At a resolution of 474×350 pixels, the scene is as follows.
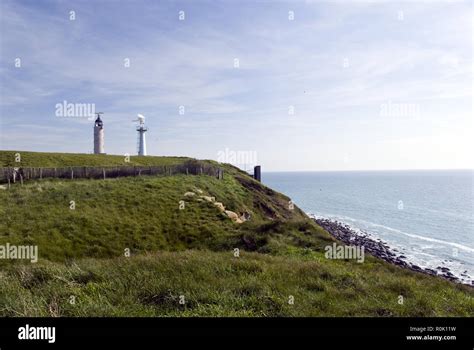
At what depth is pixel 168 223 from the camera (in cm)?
2097

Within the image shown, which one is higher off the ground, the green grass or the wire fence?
the wire fence

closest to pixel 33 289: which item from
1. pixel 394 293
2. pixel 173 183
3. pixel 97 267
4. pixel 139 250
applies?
pixel 97 267

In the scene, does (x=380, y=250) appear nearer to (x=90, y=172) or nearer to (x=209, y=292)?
(x=90, y=172)

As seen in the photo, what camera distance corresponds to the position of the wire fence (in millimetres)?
26875

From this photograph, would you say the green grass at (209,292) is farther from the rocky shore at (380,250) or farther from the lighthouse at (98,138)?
the lighthouse at (98,138)

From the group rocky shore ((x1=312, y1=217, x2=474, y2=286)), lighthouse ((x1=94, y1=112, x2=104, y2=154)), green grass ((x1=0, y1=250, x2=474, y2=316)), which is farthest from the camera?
lighthouse ((x1=94, y1=112, x2=104, y2=154))


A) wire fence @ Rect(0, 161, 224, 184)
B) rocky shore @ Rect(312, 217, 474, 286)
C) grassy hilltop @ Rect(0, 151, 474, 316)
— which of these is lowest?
rocky shore @ Rect(312, 217, 474, 286)

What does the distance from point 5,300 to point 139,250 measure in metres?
11.8

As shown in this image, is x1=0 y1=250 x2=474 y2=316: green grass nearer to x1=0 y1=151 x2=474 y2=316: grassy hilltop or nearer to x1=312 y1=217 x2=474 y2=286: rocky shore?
x1=0 y1=151 x2=474 y2=316: grassy hilltop

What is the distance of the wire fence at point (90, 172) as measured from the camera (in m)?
26.9

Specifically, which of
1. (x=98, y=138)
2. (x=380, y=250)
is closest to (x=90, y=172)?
(x=98, y=138)

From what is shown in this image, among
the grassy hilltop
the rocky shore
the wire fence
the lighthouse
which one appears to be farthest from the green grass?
the lighthouse
